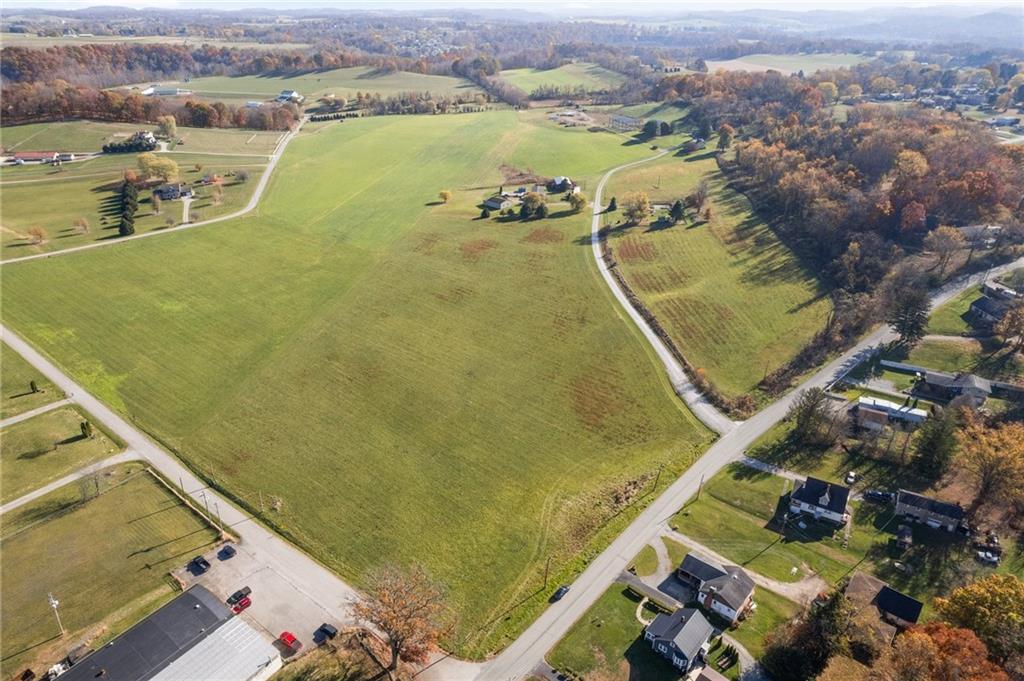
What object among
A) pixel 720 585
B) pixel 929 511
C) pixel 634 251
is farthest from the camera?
pixel 634 251

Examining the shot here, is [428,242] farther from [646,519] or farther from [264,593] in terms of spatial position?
[264,593]

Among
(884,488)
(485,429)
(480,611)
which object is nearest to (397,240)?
(485,429)

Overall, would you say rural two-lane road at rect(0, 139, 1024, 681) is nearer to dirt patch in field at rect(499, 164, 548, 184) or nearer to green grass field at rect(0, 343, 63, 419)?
green grass field at rect(0, 343, 63, 419)

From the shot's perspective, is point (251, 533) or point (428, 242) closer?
point (251, 533)

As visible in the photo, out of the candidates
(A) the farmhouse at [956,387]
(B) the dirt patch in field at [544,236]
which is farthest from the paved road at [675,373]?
(A) the farmhouse at [956,387]

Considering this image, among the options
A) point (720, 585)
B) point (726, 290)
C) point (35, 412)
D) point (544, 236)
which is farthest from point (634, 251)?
point (35, 412)

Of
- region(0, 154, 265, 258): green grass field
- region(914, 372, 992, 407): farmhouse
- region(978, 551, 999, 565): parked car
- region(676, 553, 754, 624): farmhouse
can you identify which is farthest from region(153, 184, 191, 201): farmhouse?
region(978, 551, 999, 565): parked car
